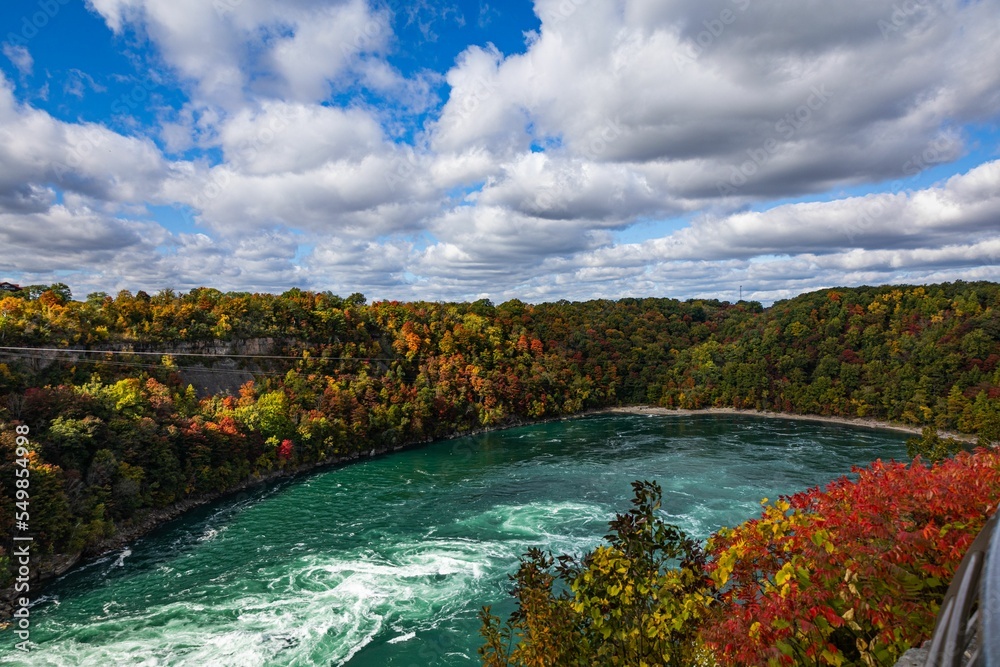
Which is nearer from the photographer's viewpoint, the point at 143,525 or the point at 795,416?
the point at 143,525

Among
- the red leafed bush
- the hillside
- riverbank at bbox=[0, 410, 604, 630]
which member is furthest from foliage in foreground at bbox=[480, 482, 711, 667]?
the hillside

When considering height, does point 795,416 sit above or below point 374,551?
below

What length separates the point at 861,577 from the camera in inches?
170

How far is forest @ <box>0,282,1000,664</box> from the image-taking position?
92.7 ft

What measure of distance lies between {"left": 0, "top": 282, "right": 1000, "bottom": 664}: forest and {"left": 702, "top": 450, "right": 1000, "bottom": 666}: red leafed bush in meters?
20.5

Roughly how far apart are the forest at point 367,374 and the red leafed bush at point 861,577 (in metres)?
20.5

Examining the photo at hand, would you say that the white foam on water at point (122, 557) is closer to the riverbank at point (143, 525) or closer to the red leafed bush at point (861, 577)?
the riverbank at point (143, 525)

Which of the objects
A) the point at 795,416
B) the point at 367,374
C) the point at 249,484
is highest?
the point at 367,374

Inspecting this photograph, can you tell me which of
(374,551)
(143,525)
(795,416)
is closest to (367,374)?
(143,525)

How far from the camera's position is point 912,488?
17.6 feet

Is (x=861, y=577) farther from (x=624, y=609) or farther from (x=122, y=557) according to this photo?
(x=122, y=557)

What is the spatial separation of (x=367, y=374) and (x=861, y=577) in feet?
186

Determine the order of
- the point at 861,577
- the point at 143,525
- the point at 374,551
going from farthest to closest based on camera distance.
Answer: the point at 143,525
the point at 374,551
the point at 861,577

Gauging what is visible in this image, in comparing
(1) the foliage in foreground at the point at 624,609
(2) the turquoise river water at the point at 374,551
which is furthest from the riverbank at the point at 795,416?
(1) the foliage in foreground at the point at 624,609
